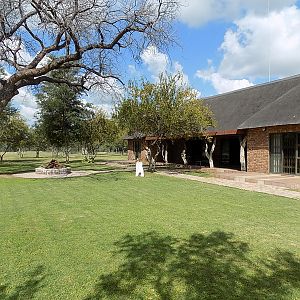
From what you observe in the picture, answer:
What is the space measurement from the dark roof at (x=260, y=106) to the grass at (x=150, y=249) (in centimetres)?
779

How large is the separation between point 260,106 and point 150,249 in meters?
16.5

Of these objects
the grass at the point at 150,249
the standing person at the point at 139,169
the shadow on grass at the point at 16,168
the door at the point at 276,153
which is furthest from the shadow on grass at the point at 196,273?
the shadow on grass at the point at 16,168

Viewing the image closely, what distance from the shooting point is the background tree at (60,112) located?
99.3 ft

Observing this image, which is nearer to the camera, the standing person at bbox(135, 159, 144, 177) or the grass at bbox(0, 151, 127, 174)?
the standing person at bbox(135, 159, 144, 177)

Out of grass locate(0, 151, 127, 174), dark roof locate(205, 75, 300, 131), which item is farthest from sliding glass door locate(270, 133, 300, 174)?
grass locate(0, 151, 127, 174)

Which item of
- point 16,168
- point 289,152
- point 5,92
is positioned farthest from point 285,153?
point 16,168

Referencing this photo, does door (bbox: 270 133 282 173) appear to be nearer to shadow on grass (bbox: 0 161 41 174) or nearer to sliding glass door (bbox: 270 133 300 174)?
sliding glass door (bbox: 270 133 300 174)

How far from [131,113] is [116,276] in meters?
14.8

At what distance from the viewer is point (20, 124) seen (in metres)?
39.2

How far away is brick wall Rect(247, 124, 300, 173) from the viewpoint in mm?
17328

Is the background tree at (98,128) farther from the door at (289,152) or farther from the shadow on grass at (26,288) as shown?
the shadow on grass at (26,288)

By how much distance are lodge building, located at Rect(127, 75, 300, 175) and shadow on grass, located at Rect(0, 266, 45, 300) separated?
13330 mm

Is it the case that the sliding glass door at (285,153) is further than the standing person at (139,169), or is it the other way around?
the standing person at (139,169)

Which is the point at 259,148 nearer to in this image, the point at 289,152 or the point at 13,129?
the point at 289,152
